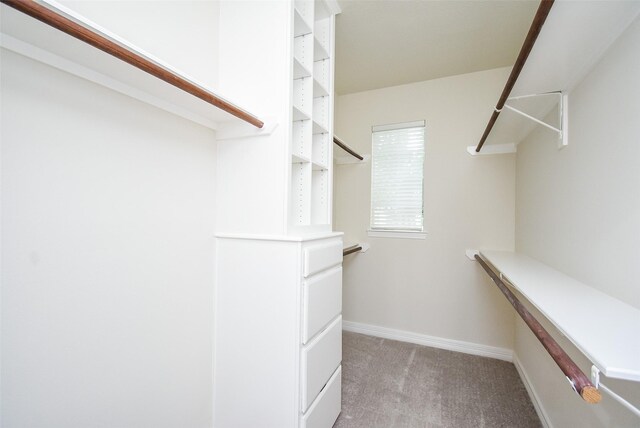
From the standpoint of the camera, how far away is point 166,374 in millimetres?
1145

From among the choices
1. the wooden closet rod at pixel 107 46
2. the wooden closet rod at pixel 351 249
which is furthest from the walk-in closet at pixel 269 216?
the wooden closet rod at pixel 351 249

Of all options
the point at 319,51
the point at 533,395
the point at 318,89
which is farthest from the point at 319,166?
the point at 533,395

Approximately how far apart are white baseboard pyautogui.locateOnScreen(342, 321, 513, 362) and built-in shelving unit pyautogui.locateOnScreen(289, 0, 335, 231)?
1682 millimetres

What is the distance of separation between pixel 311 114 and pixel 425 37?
4.16 ft

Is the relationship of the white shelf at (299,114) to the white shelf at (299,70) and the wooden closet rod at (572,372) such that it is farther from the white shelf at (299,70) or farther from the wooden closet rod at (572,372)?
the wooden closet rod at (572,372)

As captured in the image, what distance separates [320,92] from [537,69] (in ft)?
3.62

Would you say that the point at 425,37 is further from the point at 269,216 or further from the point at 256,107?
the point at 269,216

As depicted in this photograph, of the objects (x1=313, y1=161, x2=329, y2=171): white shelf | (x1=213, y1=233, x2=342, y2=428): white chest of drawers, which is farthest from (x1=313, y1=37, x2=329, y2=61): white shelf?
(x1=213, y1=233, x2=342, y2=428): white chest of drawers

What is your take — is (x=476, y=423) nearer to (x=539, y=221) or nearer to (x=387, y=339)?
(x=387, y=339)

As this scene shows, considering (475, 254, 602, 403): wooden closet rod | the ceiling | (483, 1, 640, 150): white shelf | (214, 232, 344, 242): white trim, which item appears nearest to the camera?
(475, 254, 602, 403): wooden closet rod

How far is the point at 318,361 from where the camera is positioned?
137 cm

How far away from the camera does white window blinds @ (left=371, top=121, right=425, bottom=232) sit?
2689 mm

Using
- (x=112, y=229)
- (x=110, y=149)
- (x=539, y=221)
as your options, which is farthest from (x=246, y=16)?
(x=539, y=221)

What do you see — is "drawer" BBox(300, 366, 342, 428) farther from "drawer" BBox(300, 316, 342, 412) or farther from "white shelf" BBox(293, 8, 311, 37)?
"white shelf" BBox(293, 8, 311, 37)
